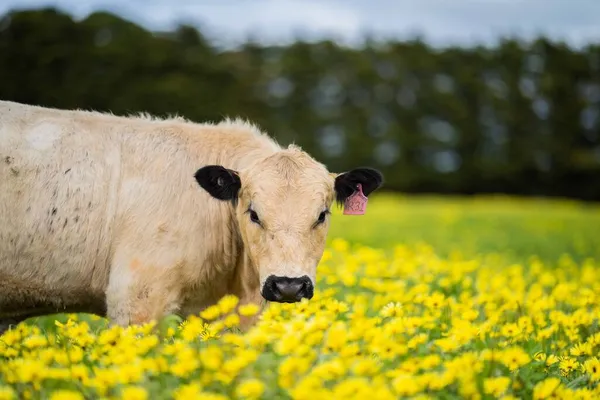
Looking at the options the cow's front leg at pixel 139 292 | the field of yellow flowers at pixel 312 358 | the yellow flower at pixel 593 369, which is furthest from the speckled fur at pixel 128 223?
the yellow flower at pixel 593 369

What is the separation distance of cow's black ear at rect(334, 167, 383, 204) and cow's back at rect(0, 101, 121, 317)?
67.6 inches

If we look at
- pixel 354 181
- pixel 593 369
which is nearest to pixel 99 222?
pixel 354 181

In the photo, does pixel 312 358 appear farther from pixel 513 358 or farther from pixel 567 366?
pixel 567 366

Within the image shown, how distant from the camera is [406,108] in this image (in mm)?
42562

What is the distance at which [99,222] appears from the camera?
5.04 m

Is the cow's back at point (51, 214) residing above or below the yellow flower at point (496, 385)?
above

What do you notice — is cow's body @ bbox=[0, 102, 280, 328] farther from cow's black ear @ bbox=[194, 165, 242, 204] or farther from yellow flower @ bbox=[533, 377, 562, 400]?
yellow flower @ bbox=[533, 377, 562, 400]

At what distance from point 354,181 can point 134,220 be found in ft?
5.79

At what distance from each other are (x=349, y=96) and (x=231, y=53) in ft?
24.5

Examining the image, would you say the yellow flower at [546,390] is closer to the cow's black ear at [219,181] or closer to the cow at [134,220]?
the cow at [134,220]

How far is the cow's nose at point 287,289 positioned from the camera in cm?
436

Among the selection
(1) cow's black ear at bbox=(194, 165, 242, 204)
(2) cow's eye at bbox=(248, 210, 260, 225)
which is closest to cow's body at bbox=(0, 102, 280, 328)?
(1) cow's black ear at bbox=(194, 165, 242, 204)

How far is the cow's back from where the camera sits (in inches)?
193

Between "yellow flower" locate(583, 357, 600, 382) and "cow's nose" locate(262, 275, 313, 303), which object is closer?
"yellow flower" locate(583, 357, 600, 382)
